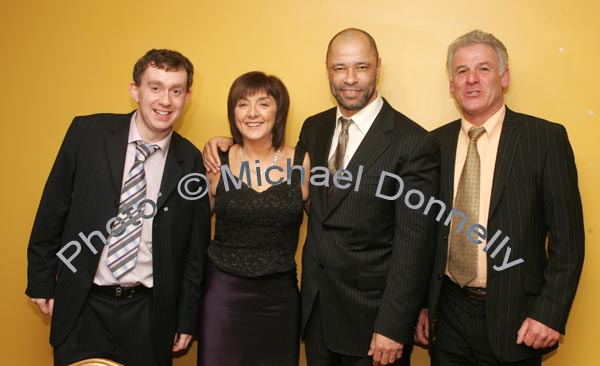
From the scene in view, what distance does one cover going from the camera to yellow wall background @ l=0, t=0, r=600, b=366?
8.30 ft

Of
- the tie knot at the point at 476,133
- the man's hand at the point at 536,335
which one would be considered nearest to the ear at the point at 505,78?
the tie knot at the point at 476,133

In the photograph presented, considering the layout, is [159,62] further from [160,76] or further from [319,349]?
[319,349]

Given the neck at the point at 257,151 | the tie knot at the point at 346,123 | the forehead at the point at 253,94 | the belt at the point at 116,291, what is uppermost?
the forehead at the point at 253,94

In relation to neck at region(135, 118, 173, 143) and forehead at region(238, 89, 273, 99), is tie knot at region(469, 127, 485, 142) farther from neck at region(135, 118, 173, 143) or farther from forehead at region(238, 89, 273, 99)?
neck at region(135, 118, 173, 143)

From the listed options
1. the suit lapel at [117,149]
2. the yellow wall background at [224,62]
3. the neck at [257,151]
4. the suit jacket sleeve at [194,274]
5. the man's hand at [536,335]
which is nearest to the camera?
the man's hand at [536,335]

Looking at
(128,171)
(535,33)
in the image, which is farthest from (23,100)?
(535,33)

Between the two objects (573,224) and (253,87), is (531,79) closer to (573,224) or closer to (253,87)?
(573,224)

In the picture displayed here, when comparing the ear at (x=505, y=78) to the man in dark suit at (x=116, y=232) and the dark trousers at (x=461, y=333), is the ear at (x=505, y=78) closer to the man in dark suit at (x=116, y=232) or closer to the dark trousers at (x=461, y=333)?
the dark trousers at (x=461, y=333)

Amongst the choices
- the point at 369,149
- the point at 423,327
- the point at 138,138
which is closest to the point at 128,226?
the point at 138,138

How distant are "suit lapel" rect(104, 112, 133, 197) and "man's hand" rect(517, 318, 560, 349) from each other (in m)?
1.69

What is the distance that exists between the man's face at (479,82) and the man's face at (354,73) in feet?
1.26

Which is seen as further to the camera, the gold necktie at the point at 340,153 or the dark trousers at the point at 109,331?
the gold necktie at the point at 340,153

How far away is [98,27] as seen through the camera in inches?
112

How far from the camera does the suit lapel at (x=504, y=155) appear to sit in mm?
2084
